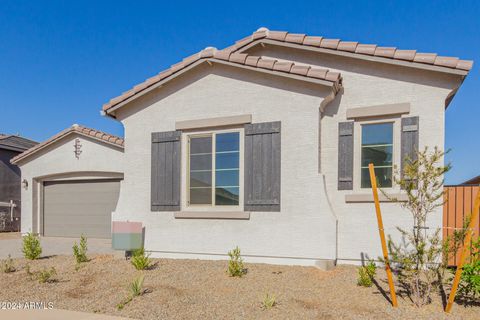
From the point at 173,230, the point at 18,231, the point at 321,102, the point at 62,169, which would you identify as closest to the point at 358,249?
the point at 321,102

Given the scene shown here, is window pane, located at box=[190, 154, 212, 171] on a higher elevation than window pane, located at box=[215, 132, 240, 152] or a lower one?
Result: lower

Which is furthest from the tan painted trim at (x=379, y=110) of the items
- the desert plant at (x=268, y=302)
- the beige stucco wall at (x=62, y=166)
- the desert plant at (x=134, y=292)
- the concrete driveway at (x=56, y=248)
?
the beige stucco wall at (x=62, y=166)

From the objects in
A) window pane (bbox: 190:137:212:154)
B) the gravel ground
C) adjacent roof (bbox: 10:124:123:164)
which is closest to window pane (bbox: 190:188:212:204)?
window pane (bbox: 190:137:212:154)

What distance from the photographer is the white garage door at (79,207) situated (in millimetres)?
13030

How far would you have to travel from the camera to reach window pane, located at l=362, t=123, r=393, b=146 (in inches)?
290

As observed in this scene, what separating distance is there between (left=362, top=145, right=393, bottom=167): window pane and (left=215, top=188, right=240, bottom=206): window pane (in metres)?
2.89

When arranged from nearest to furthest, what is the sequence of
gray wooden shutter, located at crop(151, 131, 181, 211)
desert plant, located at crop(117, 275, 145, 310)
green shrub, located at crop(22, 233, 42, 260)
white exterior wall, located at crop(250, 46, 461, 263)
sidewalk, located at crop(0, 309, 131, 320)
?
sidewalk, located at crop(0, 309, 131, 320)
desert plant, located at crop(117, 275, 145, 310)
white exterior wall, located at crop(250, 46, 461, 263)
gray wooden shutter, located at crop(151, 131, 181, 211)
green shrub, located at crop(22, 233, 42, 260)

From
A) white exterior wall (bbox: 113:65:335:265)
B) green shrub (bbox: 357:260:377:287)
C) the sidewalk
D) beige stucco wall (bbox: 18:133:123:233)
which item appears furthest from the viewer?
beige stucco wall (bbox: 18:133:123:233)

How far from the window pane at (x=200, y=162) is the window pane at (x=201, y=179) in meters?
0.12

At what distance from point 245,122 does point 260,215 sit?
210 cm

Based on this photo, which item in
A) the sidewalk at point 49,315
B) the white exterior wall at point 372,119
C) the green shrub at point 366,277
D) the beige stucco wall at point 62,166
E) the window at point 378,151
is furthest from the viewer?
the beige stucco wall at point 62,166

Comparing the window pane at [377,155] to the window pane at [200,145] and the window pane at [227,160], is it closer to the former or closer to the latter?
the window pane at [227,160]

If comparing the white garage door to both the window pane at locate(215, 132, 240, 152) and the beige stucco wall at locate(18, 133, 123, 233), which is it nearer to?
the beige stucco wall at locate(18, 133, 123, 233)

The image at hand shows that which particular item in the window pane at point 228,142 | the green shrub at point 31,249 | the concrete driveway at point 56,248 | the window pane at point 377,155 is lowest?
the concrete driveway at point 56,248
